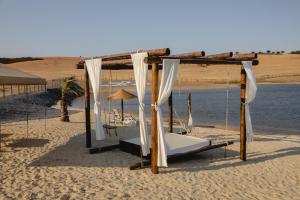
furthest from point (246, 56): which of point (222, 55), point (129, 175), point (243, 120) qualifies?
point (129, 175)

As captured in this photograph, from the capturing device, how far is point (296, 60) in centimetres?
9269

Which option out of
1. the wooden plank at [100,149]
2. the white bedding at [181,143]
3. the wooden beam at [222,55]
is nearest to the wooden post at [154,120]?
the white bedding at [181,143]

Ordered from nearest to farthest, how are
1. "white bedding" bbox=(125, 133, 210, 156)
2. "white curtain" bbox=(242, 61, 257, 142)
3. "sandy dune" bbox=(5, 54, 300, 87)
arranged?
1. "white bedding" bbox=(125, 133, 210, 156)
2. "white curtain" bbox=(242, 61, 257, 142)
3. "sandy dune" bbox=(5, 54, 300, 87)

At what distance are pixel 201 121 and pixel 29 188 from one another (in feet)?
51.4

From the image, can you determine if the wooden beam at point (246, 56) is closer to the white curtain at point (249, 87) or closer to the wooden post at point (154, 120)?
the white curtain at point (249, 87)

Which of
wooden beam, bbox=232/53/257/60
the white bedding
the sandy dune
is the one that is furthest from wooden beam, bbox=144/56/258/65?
the sandy dune

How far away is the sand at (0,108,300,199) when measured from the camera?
6.96 m

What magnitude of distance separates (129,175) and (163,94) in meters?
2.12

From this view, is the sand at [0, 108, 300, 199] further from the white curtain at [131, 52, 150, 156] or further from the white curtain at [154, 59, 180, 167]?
the white curtain at [131, 52, 150, 156]

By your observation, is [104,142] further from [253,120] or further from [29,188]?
[253,120]

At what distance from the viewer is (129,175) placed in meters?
8.12

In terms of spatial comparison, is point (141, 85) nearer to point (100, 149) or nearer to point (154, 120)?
point (154, 120)

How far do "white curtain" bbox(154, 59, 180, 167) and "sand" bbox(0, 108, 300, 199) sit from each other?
547 millimetres

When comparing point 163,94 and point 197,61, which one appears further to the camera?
point 197,61
